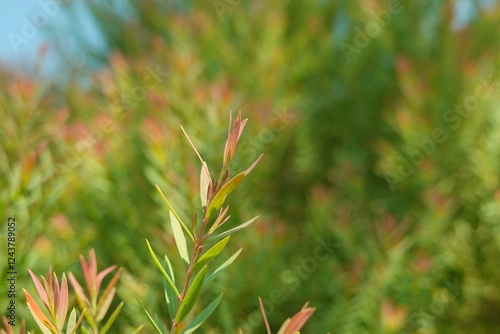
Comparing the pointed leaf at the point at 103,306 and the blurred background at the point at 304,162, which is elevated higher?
the pointed leaf at the point at 103,306

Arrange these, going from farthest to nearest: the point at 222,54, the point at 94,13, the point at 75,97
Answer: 1. the point at 94,13
2. the point at 75,97
3. the point at 222,54

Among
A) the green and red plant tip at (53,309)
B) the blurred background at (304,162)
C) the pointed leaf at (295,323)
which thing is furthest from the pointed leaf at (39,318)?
the blurred background at (304,162)

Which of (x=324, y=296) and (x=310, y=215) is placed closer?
(x=324, y=296)

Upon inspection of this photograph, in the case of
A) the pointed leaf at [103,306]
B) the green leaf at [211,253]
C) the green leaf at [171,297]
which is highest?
the green leaf at [211,253]

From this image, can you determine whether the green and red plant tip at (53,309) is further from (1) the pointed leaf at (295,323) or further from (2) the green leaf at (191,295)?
(1) the pointed leaf at (295,323)

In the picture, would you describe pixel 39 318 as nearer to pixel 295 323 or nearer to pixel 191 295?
pixel 191 295

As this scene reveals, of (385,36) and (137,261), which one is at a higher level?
(385,36)

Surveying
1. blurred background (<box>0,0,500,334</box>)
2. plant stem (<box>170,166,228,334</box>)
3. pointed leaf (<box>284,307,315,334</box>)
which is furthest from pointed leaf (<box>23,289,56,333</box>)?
blurred background (<box>0,0,500,334</box>)

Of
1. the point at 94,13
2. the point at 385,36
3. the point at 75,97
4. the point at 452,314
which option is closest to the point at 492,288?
the point at 452,314

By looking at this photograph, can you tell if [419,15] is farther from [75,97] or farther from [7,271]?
[7,271]
